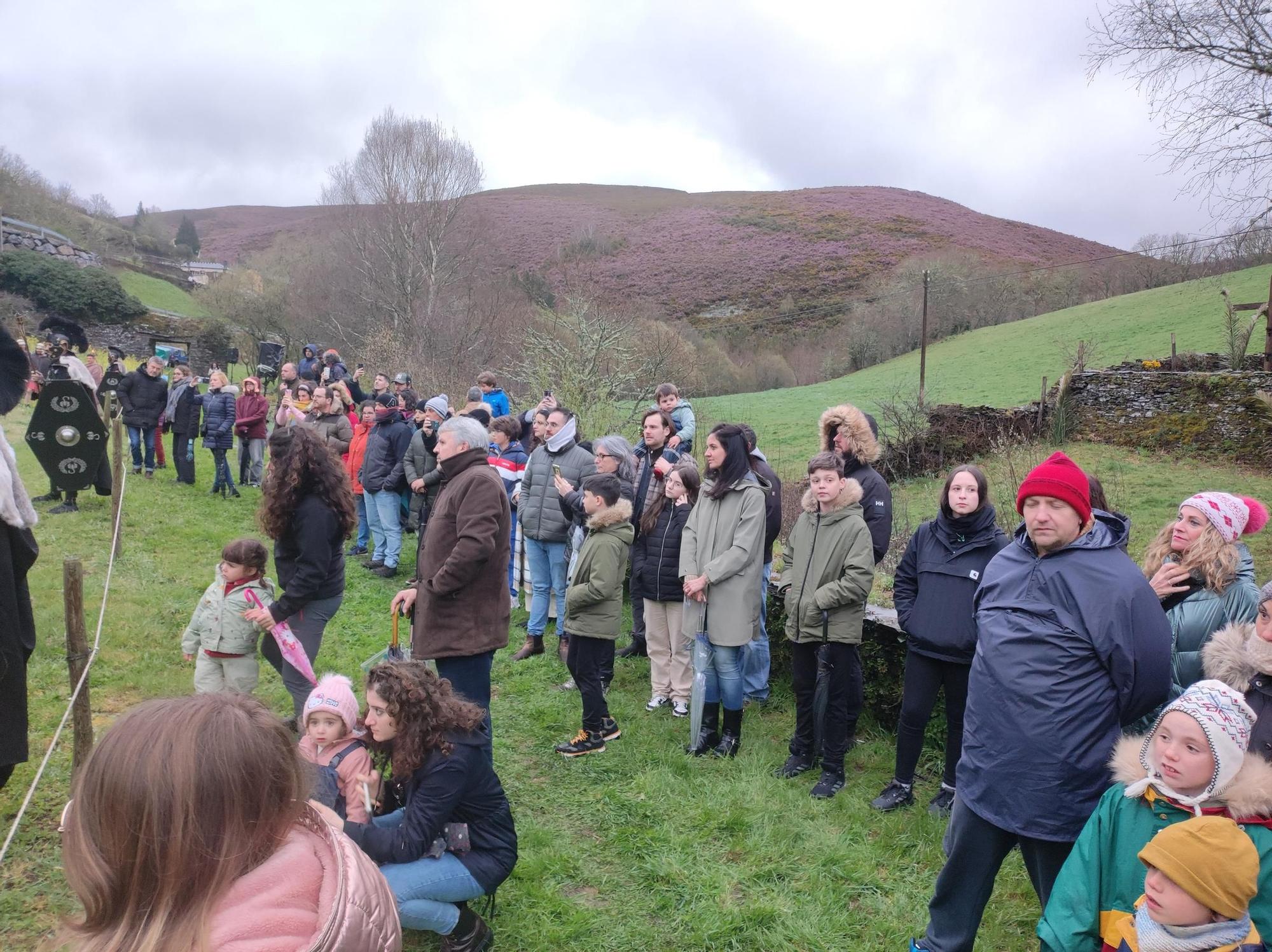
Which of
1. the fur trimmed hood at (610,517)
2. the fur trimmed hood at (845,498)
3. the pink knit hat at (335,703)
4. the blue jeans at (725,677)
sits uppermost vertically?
the fur trimmed hood at (845,498)

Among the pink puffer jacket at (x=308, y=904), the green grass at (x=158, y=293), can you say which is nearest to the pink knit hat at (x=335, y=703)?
the pink puffer jacket at (x=308, y=904)

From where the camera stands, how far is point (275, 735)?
53.1 inches

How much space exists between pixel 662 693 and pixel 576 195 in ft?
243

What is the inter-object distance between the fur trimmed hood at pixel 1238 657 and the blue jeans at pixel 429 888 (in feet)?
9.15

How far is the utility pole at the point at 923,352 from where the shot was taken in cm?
2268

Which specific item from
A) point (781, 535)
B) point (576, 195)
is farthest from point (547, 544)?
point (576, 195)

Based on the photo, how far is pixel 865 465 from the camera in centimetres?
535

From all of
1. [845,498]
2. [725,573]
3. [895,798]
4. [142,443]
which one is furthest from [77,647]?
[142,443]

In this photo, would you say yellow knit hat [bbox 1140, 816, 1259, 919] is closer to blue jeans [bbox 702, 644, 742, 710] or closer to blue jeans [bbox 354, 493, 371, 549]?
blue jeans [bbox 702, 644, 742, 710]

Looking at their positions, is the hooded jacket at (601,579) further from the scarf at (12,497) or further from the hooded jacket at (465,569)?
the scarf at (12,497)

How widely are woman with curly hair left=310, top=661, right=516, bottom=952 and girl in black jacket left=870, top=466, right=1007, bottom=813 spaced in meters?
2.17

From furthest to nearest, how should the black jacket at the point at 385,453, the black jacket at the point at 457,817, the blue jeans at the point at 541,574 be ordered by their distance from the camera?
1. the black jacket at the point at 385,453
2. the blue jeans at the point at 541,574
3. the black jacket at the point at 457,817

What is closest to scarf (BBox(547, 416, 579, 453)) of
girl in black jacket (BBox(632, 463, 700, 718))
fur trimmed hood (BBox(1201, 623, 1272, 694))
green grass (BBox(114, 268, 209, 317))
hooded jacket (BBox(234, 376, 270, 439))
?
girl in black jacket (BBox(632, 463, 700, 718))

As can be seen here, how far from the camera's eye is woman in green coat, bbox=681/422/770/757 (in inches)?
194
